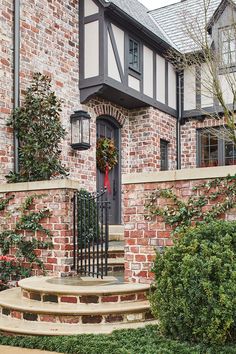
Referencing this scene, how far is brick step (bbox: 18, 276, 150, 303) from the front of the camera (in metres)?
5.11

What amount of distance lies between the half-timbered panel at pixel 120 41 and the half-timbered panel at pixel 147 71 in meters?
1.06

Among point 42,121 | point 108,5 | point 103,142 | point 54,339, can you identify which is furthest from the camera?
point 103,142

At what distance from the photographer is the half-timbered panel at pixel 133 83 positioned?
1072cm

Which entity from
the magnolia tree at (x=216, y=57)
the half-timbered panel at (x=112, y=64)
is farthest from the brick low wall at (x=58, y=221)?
the half-timbered panel at (x=112, y=64)

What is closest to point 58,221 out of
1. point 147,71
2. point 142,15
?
point 147,71

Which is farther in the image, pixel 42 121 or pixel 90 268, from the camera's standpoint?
pixel 42 121

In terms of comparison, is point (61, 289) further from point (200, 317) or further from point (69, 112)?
point (69, 112)

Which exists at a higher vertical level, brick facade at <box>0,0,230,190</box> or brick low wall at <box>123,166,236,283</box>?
brick facade at <box>0,0,230,190</box>

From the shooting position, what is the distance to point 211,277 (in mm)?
3955

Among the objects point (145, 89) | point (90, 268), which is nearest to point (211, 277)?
point (90, 268)

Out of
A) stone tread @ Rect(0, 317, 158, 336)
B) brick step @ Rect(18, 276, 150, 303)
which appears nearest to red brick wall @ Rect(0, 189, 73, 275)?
brick step @ Rect(18, 276, 150, 303)

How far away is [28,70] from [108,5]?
2298 millimetres

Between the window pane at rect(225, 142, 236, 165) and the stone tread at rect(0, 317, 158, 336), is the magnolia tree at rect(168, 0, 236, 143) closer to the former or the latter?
the window pane at rect(225, 142, 236, 165)

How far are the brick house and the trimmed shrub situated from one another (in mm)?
1421
